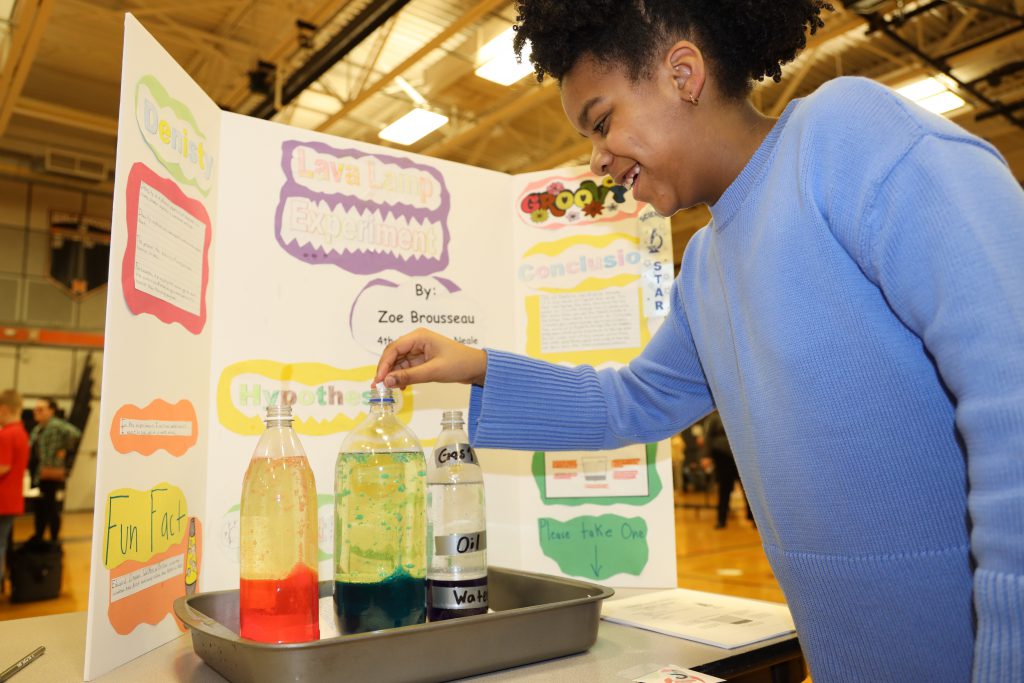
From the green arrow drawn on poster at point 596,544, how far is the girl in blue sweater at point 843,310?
64 centimetres

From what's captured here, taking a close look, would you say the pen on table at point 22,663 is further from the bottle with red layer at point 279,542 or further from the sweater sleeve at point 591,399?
the sweater sleeve at point 591,399

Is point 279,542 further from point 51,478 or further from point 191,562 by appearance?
point 51,478

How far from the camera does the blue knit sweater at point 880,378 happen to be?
1.90 ft

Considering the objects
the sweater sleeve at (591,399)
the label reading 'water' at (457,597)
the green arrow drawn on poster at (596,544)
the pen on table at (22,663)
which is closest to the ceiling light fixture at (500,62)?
the green arrow drawn on poster at (596,544)

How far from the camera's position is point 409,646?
0.89 metres

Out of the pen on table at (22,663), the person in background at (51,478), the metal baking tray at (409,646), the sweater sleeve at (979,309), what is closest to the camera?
the sweater sleeve at (979,309)

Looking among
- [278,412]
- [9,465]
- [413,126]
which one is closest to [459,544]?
[278,412]

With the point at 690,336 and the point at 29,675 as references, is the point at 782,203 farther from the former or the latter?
the point at 29,675

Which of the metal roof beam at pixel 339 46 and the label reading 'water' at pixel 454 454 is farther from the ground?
the metal roof beam at pixel 339 46

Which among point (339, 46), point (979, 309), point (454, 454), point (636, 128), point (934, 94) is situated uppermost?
point (339, 46)

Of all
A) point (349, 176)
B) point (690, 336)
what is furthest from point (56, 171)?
point (690, 336)

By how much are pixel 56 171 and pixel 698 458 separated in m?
9.80

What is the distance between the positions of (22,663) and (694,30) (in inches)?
48.9

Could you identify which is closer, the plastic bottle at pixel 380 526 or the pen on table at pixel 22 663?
the pen on table at pixel 22 663
